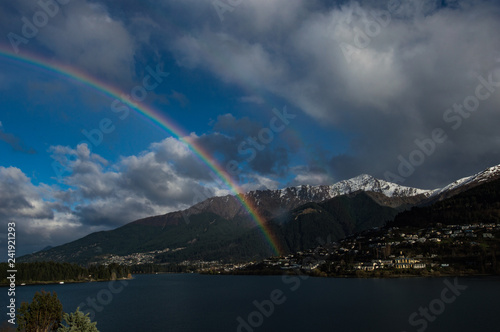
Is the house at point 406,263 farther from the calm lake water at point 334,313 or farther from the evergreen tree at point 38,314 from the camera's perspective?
the evergreen tree at point 38,314

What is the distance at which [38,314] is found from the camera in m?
33.5

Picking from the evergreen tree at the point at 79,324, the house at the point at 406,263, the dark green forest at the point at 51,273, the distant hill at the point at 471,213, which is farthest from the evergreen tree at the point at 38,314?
the distant hill at the point at 471,213

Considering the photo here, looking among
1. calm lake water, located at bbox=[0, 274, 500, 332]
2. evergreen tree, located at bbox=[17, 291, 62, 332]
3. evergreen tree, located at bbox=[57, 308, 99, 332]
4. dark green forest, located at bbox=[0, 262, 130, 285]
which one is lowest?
calm lake water, located at bbox=[0, 274, 500, 332]

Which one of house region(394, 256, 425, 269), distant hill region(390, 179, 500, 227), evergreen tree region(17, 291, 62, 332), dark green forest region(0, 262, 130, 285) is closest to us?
evergreen tree region(17, 291, 62, 332)

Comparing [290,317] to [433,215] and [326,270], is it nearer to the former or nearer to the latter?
[326,270]

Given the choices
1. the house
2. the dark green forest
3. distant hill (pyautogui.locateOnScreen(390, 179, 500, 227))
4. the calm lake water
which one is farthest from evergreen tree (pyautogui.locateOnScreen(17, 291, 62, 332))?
distant hill (pyautogui.locateOnScreen(390, 179, 500, 227))

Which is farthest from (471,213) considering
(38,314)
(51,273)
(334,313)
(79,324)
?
(51,273)

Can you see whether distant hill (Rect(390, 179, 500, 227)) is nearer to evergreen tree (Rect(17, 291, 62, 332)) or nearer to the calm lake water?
the calm lake water

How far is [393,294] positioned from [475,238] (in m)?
74.4

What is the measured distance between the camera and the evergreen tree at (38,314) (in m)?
33.0

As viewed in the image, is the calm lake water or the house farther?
the house

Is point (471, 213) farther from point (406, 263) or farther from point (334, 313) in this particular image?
point (334, 313)

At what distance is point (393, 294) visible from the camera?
8269 centimetres

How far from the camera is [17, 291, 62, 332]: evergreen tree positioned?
3303cm
